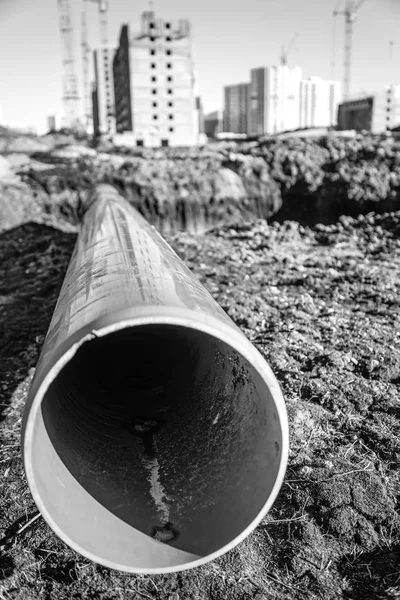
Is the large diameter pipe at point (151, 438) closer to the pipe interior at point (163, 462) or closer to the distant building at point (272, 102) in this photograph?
the pipe interior at point (163, 462)

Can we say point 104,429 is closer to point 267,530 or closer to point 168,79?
point 267,530

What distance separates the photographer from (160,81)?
157 feet

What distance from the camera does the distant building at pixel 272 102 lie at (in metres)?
89.4

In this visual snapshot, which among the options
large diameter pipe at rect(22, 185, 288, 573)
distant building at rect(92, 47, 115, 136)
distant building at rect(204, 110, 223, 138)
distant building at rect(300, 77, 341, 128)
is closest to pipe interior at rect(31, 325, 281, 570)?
large diameter pipe at rect(22, 185, 288, 573)

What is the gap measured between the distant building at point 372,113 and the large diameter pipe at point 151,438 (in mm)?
46268

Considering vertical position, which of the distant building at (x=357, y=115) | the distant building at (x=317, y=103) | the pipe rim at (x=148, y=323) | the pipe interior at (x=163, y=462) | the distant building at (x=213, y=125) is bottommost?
the pipe interior at (x=163, y=462)

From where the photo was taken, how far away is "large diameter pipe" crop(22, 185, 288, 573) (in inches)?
72.7

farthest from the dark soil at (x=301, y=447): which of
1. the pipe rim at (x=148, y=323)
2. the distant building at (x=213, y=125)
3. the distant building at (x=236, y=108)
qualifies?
the distant building at (x=213, y=125)

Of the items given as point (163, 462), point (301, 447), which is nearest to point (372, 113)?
point (301, 447)

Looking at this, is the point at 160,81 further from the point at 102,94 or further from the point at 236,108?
the point at 236,108

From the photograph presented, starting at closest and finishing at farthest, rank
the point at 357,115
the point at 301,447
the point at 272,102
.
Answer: the point at 301,447, the point at 357,115, the point at 272,102

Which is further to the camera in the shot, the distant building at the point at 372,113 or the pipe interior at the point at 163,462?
the distant building at the point at 372,113

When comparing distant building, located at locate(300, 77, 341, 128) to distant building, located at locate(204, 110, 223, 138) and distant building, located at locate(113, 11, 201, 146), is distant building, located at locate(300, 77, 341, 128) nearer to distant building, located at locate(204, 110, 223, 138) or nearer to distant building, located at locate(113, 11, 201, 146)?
distant building, located at locate(204, 110, 223, 138)

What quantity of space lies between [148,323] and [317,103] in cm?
11376
